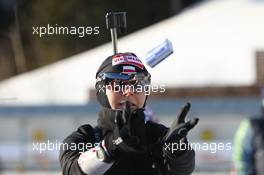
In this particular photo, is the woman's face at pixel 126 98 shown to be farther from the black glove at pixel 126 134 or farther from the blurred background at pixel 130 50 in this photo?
the blurred background at pixel 130 50

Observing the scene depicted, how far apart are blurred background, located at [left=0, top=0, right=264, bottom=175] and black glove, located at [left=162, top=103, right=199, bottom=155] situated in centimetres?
32

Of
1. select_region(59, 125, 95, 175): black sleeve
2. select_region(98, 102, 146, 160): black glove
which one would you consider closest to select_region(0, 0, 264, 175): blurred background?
select_region(59, 125, 95, 175): black sleeve

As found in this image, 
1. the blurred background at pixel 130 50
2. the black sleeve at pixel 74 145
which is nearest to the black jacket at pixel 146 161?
the black sleeve at pixel 74 145

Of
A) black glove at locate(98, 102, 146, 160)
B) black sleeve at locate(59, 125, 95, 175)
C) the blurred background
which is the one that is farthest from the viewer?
the blurred background

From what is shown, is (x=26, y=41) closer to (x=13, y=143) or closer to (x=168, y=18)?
(x=168, y=18)

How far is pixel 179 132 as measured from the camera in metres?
1.30

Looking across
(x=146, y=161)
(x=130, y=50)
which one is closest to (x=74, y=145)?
(x=146, y=161)

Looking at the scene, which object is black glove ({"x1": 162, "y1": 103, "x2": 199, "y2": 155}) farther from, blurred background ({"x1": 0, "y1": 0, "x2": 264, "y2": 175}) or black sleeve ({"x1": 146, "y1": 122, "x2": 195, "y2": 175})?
blurred background ({"x1": 0, "y1": 0, "x2": 264, "y2": 175})

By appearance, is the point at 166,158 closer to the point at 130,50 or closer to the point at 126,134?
the point at 126,134

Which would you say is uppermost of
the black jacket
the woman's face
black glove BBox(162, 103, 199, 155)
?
the woman's face

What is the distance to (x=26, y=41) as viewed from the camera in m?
2.20

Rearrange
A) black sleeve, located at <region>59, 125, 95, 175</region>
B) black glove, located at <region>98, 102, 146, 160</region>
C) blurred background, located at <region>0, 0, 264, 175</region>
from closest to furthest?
black glove, located at <region>98, 102, 146, 160</region> < black sleeve, located at <region>59, 125, 95, 175</region> < blurred background, located at <region>0, 0, 264, 175</region>

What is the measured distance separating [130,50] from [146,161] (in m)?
0.38

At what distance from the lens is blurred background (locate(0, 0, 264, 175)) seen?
191 cm
